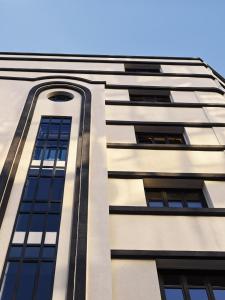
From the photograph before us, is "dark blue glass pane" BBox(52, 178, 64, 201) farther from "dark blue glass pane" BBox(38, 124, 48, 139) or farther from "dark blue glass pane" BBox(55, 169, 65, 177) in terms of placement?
"dark blue glass pane" BBox(38, 124, 48, 139)

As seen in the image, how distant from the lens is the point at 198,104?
59.6ft

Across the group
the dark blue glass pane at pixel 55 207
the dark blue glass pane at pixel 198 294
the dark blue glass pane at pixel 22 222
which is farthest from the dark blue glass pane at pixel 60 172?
the dark blue glass pane at pixel 198 294

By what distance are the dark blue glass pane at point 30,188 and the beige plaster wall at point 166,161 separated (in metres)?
2.73

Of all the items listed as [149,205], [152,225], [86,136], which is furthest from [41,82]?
[152,225]

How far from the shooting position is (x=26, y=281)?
28.9 ft

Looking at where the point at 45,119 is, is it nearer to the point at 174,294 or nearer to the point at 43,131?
the point at 43,131

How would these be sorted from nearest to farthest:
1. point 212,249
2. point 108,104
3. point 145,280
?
point 145,280 → point 212,249 → point 108,104

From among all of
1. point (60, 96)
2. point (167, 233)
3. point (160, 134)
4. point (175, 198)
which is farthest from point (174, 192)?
point (60, 96)

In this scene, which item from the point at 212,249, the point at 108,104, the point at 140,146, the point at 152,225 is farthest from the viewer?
the point at 108,104

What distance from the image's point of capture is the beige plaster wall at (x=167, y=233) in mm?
9992

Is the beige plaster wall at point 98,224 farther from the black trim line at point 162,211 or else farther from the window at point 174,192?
the window at point 174,192

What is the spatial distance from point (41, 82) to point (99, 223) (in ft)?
39.2

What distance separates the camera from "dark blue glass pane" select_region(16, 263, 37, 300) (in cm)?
838

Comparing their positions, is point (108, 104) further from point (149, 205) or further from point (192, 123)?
point (149, 205)
